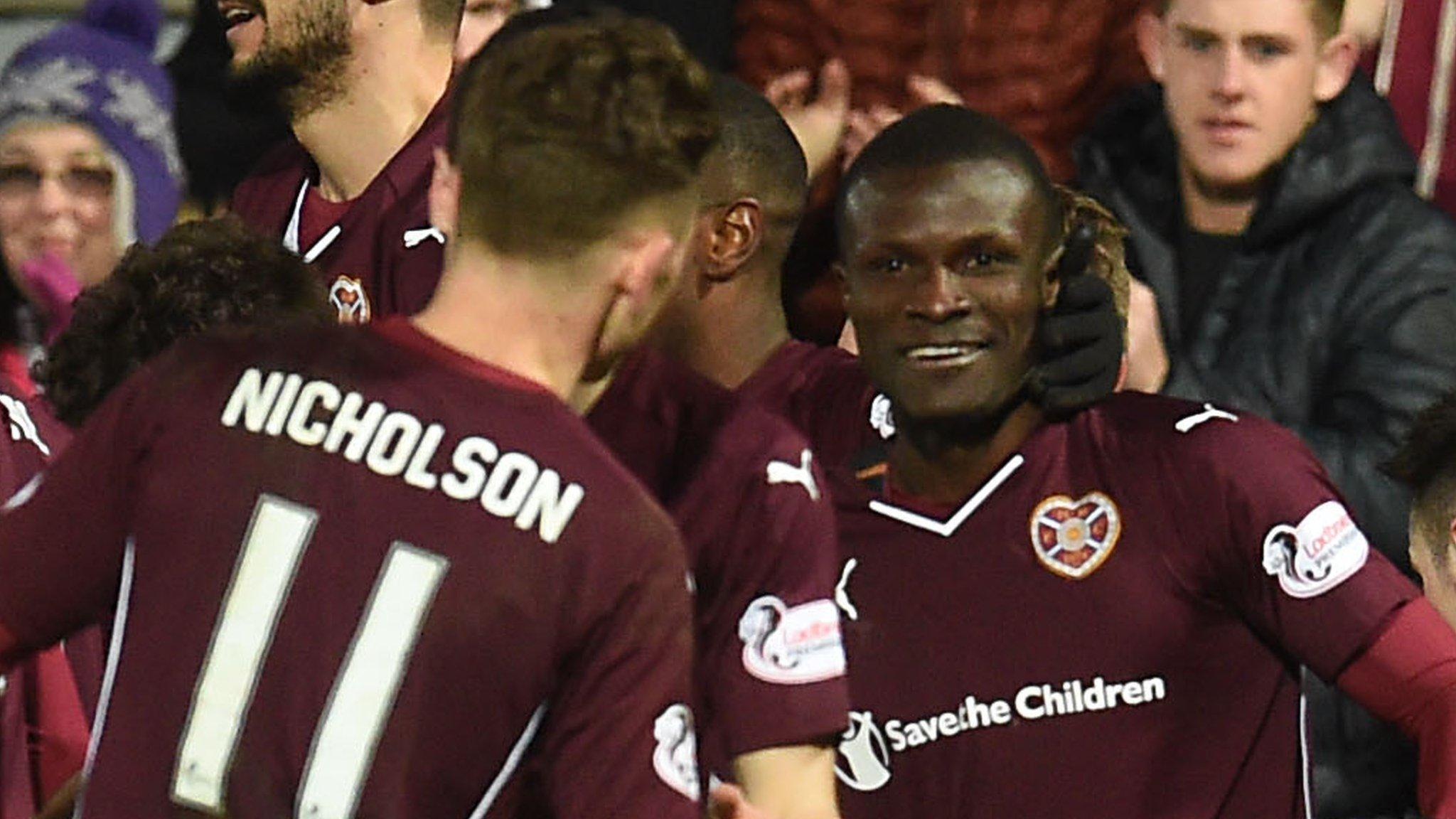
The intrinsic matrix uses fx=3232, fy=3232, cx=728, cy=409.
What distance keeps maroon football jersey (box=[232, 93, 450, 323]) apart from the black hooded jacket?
1.05 metres

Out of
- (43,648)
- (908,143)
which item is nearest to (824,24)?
(908,143)

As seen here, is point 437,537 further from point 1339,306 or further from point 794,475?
point 1339,306

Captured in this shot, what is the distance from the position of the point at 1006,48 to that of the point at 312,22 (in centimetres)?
125

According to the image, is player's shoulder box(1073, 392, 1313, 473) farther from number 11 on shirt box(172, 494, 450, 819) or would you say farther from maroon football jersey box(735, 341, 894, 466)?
number 11 on shirt box(172, 494, 450, 819)

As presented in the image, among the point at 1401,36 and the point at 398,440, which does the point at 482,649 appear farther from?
the point at 1401,36

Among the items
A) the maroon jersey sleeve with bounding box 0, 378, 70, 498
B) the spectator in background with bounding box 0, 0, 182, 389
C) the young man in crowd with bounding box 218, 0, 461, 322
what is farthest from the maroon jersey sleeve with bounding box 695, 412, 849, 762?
the spectator in background with bounding box 0, 0, 182, 389

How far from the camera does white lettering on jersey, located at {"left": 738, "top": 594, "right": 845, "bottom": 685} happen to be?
292 centimetres

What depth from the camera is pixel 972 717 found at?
135 inches

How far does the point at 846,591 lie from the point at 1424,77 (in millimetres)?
1749

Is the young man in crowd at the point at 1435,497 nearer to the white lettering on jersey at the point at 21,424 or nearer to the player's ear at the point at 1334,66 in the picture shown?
the player's ear at the point at 1334,66

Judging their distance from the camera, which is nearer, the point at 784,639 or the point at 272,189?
the point at 784,639

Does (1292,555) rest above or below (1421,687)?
above

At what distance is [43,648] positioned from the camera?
8.87ft

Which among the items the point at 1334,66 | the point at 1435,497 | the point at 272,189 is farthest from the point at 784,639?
the point at 1334,66
